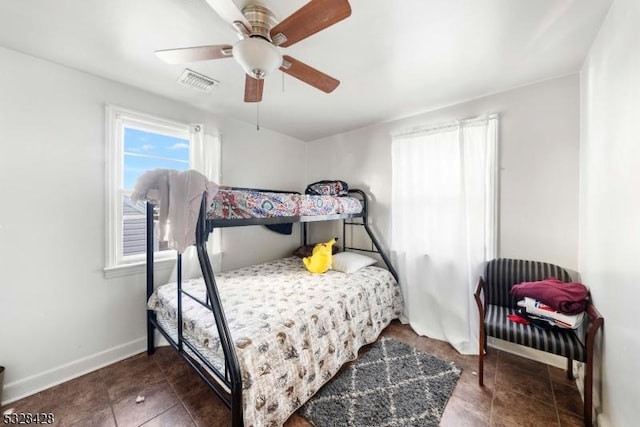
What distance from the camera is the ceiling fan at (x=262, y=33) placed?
1.01m

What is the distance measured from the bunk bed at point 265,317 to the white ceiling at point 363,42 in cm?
98

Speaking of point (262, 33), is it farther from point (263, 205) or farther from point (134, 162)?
point (134, 162)

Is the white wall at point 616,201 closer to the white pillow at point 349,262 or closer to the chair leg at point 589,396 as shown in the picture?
the chair leg at point 589,396

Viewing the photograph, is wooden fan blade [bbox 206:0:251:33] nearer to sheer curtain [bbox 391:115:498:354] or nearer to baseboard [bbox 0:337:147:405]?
sheer curtain [bbox 391:115:498:354]

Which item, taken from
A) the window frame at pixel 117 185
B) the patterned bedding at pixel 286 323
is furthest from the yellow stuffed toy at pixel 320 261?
the window frame at pixel 117 185

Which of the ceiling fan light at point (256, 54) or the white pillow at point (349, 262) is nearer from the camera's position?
the ceiling fan light at point (256, 54)

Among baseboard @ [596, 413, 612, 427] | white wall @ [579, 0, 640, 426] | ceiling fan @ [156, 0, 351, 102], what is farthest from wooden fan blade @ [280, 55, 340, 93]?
baseboard @ [596, 413, 612, 427]

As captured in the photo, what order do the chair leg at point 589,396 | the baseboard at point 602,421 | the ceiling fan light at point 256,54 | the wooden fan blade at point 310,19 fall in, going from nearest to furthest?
1. the wooden fan blade at point 310,19
2. the ceiling fan light at point 256,54
3. the baseboard at point 602,421
4. the chair leg at point 589,396

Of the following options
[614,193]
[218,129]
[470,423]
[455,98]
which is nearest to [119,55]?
[218,129]

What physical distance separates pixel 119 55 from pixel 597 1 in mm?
2825

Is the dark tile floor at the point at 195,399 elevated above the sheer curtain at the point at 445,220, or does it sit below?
below

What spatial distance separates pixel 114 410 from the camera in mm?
1564

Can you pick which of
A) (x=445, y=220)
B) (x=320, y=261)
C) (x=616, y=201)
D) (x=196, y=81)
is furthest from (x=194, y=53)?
(x=445, y=220)

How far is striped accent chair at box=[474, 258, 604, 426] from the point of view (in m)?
1.42
